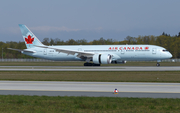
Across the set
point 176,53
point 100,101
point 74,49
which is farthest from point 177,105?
point 176,53

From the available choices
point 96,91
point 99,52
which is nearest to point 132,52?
point 99,52

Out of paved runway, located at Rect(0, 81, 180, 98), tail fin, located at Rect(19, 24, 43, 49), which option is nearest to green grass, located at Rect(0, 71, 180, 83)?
paved runway, located at Rect(0, 81, 180, 98)

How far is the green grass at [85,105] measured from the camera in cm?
852

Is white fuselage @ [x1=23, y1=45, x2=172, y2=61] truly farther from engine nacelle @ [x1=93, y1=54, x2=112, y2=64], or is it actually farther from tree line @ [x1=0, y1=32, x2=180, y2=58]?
tree line @ [x1=0, y1=32, x2=180, y2=58]

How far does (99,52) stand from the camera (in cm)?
4384

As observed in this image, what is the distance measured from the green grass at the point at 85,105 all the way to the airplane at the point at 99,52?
29.5 meters

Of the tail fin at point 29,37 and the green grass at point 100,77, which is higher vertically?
the tail fin at point 29,37

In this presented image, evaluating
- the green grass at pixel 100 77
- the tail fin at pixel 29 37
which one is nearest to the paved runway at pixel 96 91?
the green grass at pixel 100 77

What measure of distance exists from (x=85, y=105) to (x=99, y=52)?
1364 inches

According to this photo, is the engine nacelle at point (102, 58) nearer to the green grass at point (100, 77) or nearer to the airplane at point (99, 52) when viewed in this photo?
the airplane at point (99, 52)

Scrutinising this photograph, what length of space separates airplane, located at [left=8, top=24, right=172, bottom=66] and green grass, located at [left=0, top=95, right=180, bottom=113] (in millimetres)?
29546

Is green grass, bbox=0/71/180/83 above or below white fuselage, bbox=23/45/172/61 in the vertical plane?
below

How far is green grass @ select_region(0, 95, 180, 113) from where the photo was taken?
852 cm

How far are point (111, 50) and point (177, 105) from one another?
34.0 m
